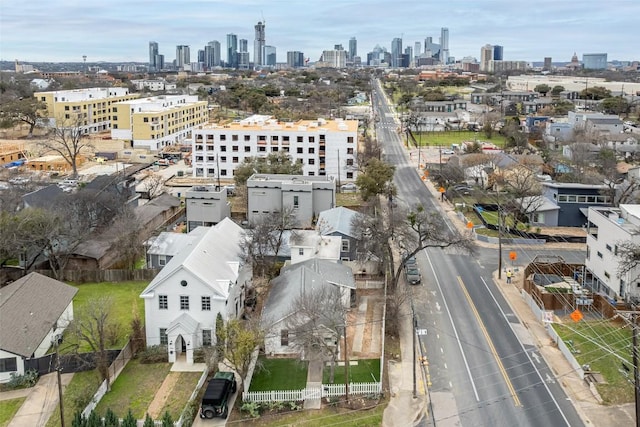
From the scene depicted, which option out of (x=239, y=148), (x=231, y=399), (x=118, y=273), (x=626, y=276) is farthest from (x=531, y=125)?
(x=231, y=399)

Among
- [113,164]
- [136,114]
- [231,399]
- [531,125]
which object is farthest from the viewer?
[531,125]

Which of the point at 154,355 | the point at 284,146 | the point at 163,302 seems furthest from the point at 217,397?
the point at 284,146

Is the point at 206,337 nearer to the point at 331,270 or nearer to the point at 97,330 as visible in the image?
the point at 97,330

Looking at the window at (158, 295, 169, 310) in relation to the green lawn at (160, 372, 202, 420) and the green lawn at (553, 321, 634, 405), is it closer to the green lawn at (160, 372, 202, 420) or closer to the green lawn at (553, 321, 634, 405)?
the green lawn at (160, 372, 202, 420)

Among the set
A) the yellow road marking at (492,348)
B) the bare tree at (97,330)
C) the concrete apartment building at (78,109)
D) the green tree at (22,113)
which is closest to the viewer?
the yellow road marking at (492,348)

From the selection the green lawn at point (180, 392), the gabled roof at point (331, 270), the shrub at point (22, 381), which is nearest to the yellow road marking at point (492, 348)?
the gabled roof at point (331, 270)

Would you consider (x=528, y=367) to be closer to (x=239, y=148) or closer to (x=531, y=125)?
(x=239, y=148)

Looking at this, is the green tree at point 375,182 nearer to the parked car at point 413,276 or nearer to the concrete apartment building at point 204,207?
the concrete apartment building at point 204,207
